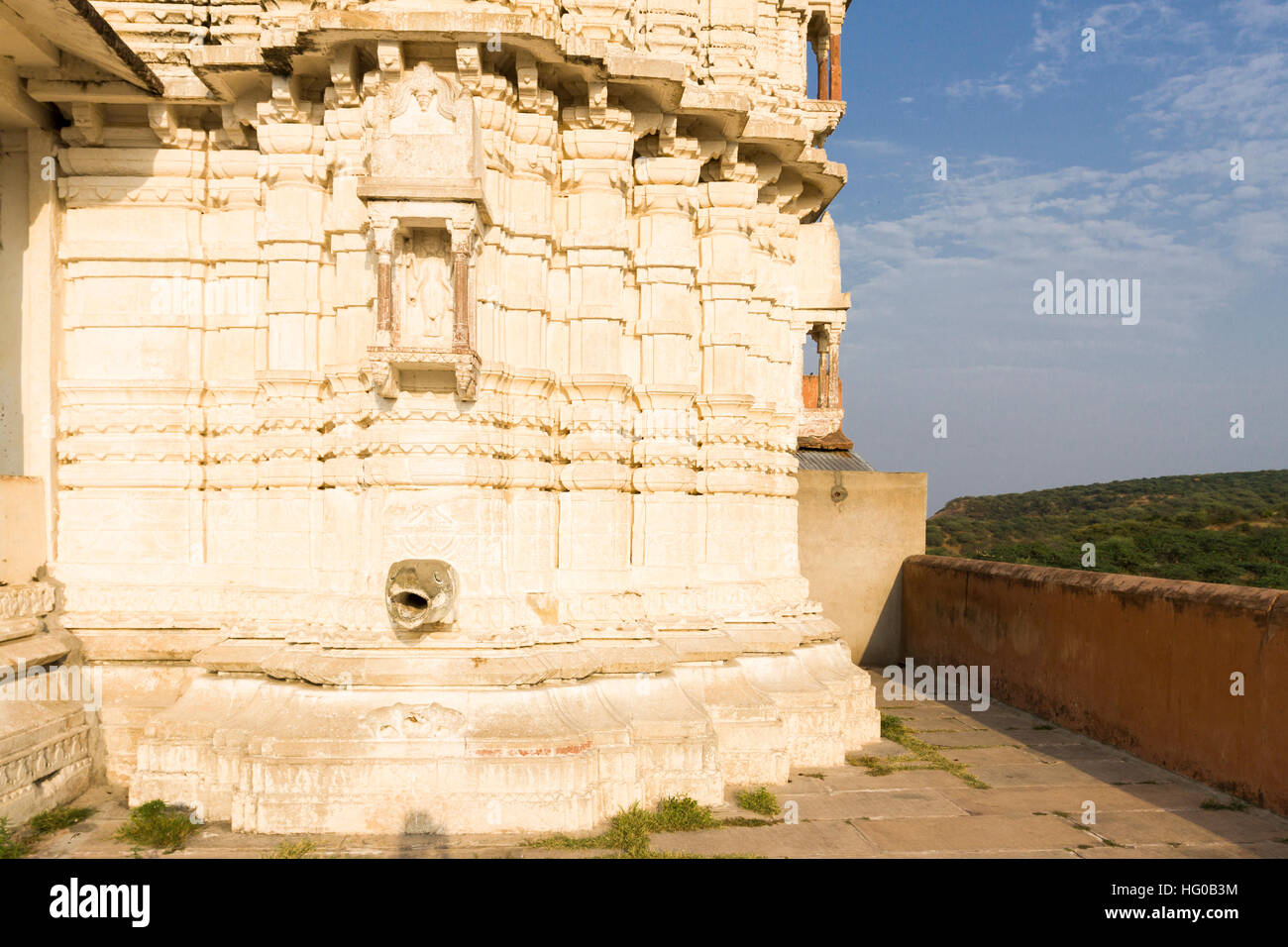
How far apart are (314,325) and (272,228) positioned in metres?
1.04

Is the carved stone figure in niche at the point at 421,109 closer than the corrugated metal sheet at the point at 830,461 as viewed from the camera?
Yes

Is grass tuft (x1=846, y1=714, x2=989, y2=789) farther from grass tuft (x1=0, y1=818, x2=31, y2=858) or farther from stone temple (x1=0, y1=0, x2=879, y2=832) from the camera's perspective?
grass tuft (x1=0, y1=818, x2=31, y2=858)

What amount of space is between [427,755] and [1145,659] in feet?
24.9

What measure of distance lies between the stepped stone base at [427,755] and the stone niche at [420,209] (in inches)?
109

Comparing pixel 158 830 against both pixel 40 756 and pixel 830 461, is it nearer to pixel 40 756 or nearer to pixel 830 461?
→ pixel 40 756

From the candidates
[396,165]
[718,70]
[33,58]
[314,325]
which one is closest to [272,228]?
[314,325]

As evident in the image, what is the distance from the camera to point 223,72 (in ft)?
31.5

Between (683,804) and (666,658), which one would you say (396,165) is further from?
(683,804)

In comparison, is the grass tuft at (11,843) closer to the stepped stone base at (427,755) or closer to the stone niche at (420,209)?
the stepped stone base at (427,755)

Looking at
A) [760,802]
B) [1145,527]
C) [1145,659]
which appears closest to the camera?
[760,802]

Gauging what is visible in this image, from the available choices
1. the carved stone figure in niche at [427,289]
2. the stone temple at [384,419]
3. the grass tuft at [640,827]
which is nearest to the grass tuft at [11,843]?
the stone temple at [384,419]

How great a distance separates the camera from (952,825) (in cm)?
880

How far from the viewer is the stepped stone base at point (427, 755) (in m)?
8.15

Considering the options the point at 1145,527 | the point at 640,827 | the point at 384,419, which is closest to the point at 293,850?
the point at 640,827
